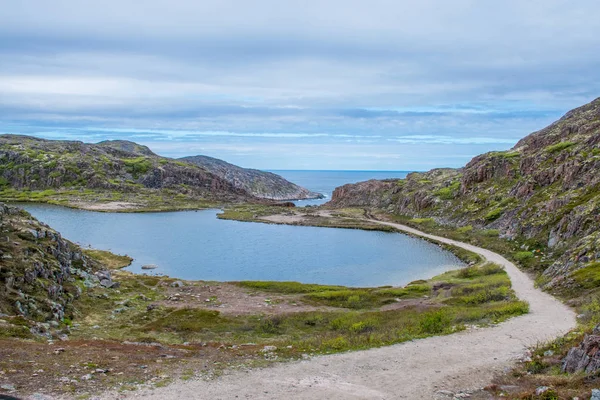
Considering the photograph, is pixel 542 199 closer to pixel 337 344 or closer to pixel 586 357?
pixel 337 344

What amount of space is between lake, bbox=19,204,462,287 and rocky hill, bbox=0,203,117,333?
23492 millimetres

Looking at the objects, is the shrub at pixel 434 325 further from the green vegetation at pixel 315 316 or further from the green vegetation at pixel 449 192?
the green vegetation at pixel 449 192

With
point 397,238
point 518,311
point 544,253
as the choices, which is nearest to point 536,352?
point 518,311

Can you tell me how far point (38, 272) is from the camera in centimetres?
4375

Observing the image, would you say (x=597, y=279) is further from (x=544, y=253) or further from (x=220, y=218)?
(x=220, y=218)

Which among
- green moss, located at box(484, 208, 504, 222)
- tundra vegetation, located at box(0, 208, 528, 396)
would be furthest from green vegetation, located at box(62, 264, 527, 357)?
green moss, located at box(484, 208, 504, 222)

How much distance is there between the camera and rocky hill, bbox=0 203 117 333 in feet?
125

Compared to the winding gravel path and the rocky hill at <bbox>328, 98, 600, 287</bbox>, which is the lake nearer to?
the rocky hill at <bbox>328, 98, 600, 287</bbox>

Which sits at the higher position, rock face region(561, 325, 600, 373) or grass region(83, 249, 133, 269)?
rock face region(561, 325, 600, 373)

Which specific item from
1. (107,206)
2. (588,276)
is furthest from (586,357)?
(107,206)

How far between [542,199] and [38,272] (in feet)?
302

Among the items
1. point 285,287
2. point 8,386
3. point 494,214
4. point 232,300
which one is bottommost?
point 232,300

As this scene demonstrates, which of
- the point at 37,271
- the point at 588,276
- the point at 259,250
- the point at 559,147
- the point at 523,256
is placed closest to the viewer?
the point at 37,271

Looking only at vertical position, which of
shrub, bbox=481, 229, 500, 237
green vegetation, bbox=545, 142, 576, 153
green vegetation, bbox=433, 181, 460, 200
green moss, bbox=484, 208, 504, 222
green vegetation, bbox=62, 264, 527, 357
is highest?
green vegetation, bbox=545, 142, 576, 153
